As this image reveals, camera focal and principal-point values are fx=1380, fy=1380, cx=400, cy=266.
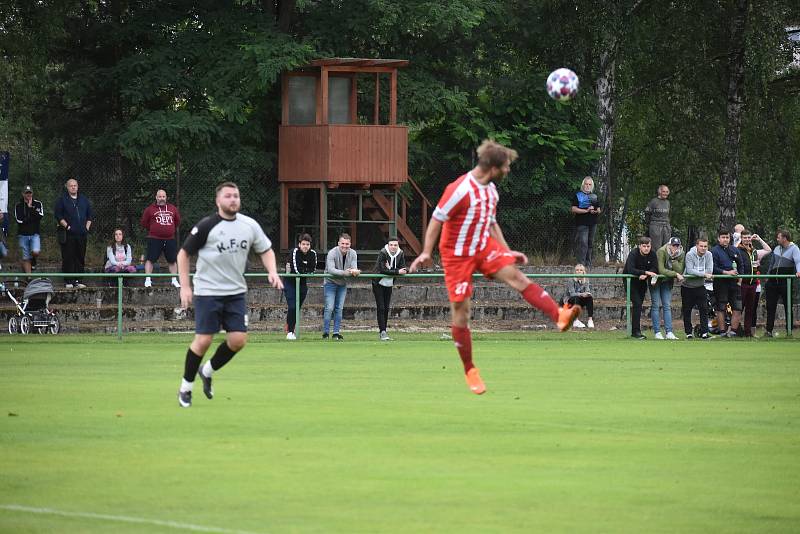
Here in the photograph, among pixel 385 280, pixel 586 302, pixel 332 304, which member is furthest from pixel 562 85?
pixel 586 302

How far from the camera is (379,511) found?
7711 mm

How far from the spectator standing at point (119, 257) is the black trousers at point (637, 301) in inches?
406

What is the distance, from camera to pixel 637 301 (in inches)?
1025

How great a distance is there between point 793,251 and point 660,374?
11.2m

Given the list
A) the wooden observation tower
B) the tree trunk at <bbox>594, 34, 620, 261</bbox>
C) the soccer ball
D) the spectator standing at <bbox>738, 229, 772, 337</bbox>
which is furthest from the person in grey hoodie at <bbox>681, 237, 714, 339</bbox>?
the tree trunk at <bbox>594, 34, 620, 261</bbox>

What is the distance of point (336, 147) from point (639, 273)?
30.9 ft

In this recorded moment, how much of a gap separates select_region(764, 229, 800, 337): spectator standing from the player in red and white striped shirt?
14806 mm

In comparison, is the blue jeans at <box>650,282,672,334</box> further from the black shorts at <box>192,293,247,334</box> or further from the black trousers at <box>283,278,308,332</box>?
the black shorts at <box>192,293,247,334</box>

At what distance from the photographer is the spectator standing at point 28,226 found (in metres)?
28.7

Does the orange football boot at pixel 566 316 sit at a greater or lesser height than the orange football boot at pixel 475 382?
greater

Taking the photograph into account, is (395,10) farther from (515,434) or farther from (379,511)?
(379,511)

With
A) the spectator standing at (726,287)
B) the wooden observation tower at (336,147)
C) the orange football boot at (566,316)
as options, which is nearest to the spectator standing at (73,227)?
the wooden observation tower at (336,147)

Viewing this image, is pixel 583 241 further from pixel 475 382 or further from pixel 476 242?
pixel 476 242

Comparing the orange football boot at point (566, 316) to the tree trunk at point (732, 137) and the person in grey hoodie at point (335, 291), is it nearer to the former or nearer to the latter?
the person in grey hoodie at point (335, 291)
